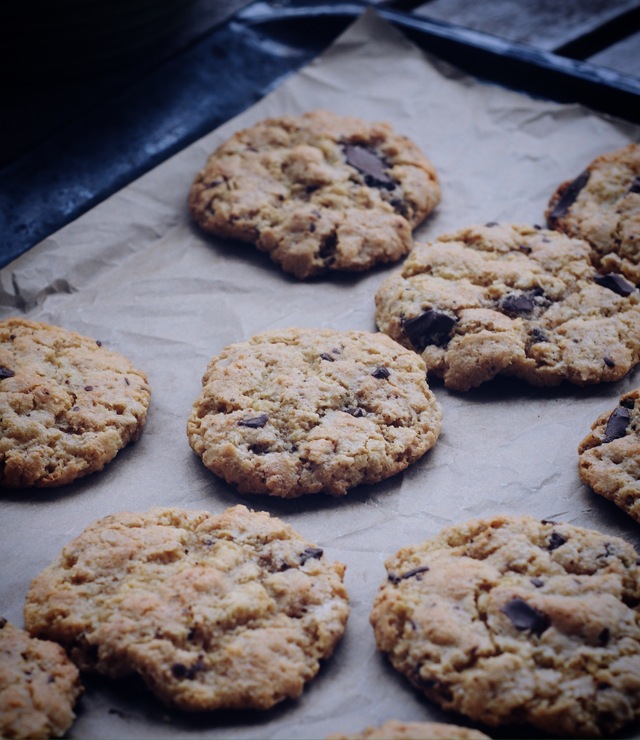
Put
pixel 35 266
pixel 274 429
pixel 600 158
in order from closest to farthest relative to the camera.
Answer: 1. pixel 274 429
2. pixel 35 266
3. pixel 600 158

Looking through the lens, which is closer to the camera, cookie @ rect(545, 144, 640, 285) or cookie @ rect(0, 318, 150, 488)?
cookie @ rect(0, 318, 150, 488)

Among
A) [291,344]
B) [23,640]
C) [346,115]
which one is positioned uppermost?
[346,115]

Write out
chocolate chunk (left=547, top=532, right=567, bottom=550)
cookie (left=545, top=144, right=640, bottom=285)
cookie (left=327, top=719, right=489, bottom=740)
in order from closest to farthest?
cookie (left=327, top=719, right=489, bottom=740) → chocolate chunk (left=547, top=532, right=567, bottom=550) → cookie (left=545, top=144, right=640, bottom=285)

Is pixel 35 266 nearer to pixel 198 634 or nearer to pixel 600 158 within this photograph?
pixel 198 634

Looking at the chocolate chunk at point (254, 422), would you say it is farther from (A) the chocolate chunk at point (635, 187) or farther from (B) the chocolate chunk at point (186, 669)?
(A) the chocolate chunk at point (635, 187)

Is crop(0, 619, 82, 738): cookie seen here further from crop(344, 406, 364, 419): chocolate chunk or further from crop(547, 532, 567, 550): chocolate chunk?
crop(547, 532, 567, 550): chocolate chunk

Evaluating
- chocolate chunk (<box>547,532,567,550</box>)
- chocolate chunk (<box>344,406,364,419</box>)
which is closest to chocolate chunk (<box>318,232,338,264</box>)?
chocolate chunk (<box>344,406,364,419</box>)

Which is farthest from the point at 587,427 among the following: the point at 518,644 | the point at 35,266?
the point at 35,266

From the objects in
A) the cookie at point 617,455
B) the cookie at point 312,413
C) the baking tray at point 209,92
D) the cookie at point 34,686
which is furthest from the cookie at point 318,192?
the cookie at point 34,686
